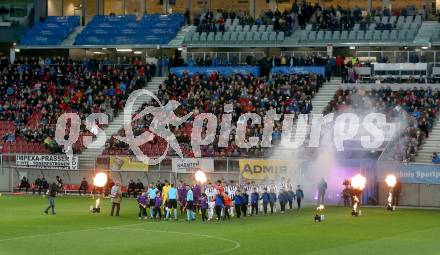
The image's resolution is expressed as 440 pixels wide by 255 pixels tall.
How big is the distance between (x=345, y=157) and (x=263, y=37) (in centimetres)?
1735

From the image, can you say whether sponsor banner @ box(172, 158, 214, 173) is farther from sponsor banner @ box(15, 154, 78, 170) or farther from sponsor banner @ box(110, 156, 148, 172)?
sponsor banner @ box(15, 154, 78, 170)

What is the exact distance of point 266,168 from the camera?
173ft

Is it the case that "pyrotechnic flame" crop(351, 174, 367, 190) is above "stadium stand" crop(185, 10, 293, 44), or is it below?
below

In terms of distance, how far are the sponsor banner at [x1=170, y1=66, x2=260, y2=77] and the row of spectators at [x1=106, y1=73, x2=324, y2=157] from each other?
1.12m

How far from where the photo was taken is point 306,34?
218 feet

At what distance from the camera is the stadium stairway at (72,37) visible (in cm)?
7238


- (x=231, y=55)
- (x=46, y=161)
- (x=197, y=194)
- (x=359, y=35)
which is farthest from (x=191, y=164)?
(x=359, y=35)

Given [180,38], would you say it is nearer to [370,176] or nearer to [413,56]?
[413,56]

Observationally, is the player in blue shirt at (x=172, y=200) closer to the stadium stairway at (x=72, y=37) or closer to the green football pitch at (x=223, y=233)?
the green football pitch at (x=223, y=233)

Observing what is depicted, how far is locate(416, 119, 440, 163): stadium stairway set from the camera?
52812 mm

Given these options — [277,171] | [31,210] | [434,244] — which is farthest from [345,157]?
[434,244]

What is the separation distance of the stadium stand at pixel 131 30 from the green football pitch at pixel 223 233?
24.6 metres

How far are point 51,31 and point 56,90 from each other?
24.5 feet

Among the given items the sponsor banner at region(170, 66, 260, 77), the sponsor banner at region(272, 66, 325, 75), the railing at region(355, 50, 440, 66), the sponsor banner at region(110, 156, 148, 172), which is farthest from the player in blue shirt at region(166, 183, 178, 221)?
the railing at region(355, 50, 440, 66)
